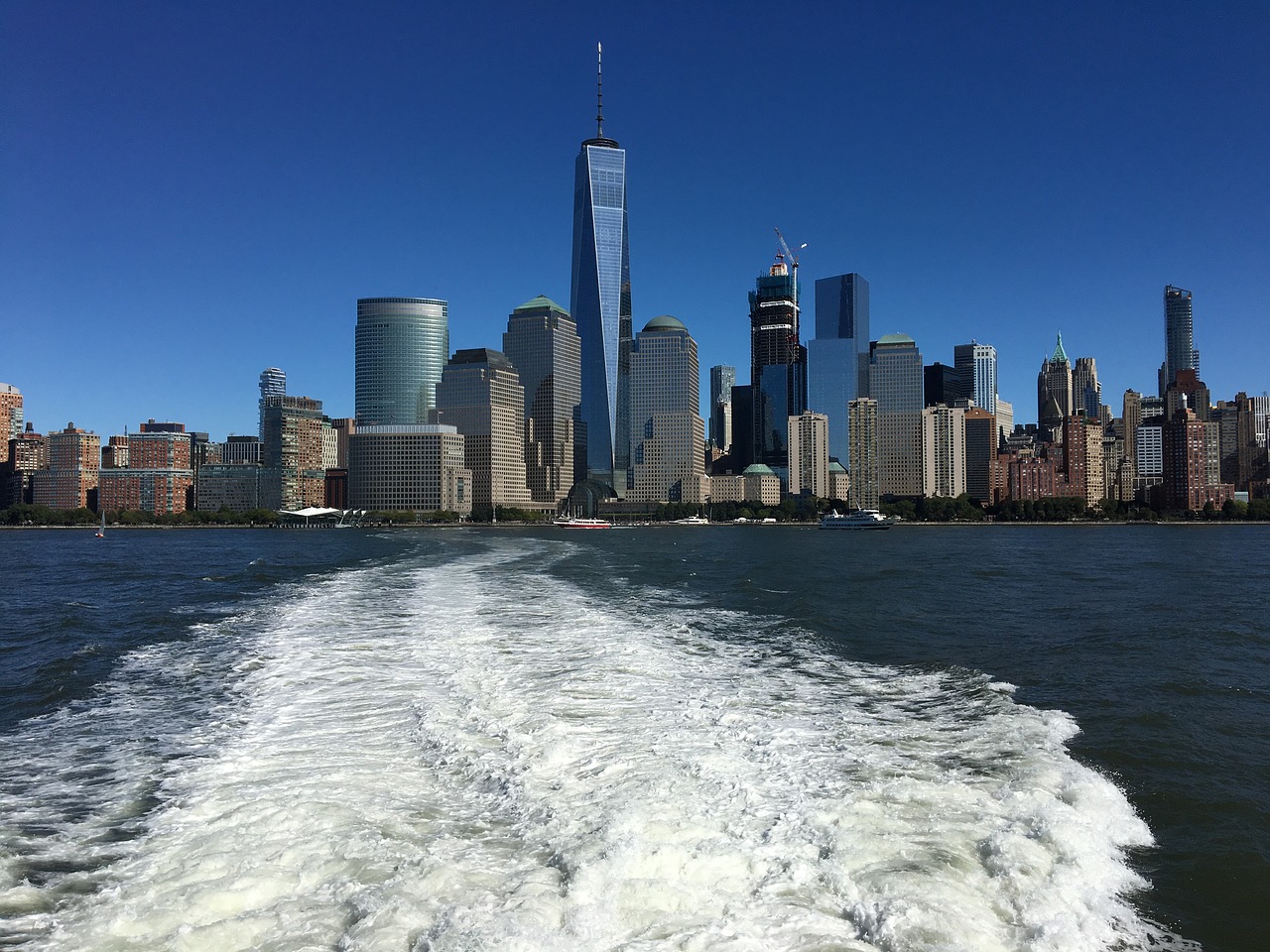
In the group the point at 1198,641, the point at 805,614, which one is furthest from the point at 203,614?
the point at 1198,641

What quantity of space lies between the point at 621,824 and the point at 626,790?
1.15m

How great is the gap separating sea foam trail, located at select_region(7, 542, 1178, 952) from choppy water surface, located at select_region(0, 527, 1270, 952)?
39mm

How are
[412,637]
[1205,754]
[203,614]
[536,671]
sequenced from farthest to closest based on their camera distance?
1. [203,614]
2. [412,637]
3. [536,671]
4. [1205,754]

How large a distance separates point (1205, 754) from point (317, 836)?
1246 cm

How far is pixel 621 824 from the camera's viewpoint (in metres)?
8.47

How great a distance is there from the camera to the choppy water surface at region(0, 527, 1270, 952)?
684 centimetres

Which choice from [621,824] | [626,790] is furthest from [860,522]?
[621,824]

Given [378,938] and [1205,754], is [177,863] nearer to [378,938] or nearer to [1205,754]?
[378,938]

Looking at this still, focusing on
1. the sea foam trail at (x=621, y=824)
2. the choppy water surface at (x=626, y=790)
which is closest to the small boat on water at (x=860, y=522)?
the choppy water surface at (x=626, y=790)

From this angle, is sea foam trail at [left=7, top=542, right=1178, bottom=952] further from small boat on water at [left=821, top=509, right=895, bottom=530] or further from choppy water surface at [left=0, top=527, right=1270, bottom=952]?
small boat on water at [left=821, top=509, right=895, bottom=530]

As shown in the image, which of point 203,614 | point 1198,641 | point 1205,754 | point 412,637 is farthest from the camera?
point 203,614

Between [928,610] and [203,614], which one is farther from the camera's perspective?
[928,610]

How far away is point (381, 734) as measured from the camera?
1208cm

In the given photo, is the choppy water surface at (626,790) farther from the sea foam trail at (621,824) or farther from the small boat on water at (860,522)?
the small boat on water at (860,522)
